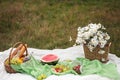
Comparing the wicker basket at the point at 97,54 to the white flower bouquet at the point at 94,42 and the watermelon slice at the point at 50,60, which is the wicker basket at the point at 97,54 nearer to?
the white flower bouquet at the point at 94,42

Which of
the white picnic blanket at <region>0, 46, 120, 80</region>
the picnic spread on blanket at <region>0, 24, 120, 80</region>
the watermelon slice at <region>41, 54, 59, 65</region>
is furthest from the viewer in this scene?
the watermelon slice at <region>41, 54, 59, 65</region>

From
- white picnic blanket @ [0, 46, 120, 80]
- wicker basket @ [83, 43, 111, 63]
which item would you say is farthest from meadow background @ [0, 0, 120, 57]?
wicker basket @ [83, 43, 111, 63]

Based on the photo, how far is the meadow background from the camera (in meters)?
6.25

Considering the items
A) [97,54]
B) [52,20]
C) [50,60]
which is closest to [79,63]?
[97,54]

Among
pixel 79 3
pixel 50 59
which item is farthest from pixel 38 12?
pixel 50 59

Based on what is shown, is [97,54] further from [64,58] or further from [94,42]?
[64,58]

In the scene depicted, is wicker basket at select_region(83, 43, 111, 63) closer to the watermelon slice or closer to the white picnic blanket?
the white picnic blanket

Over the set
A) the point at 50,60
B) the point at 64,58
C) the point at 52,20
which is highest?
the point at 50,60

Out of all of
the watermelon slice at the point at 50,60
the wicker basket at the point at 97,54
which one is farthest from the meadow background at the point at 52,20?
the watermelon slice at the point at 50,60

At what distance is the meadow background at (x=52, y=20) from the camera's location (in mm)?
6246

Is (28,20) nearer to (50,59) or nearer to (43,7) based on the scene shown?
(43,7)

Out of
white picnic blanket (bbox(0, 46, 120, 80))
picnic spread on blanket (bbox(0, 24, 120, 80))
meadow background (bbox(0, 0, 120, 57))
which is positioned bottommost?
meadow background (bbox(0, 0, 120, 57))

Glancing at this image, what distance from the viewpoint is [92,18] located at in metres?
7.36

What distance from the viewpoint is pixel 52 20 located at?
24.3 feet
